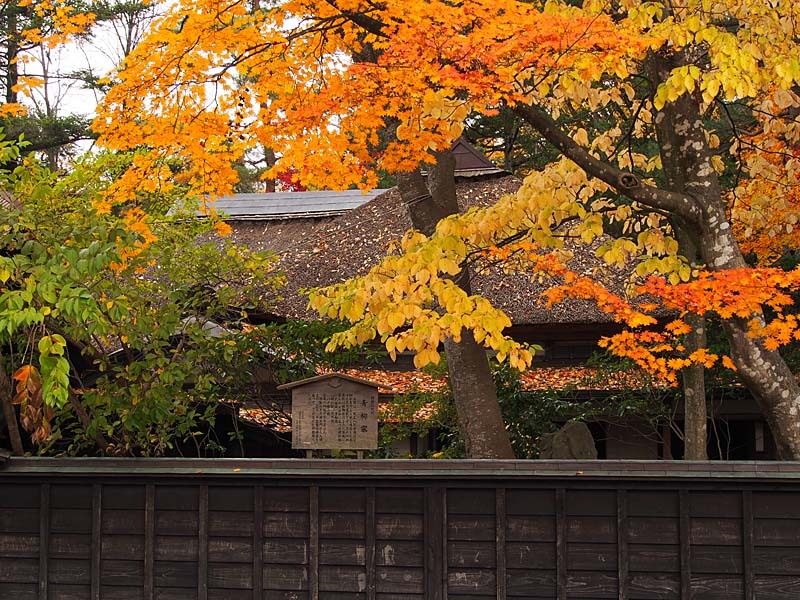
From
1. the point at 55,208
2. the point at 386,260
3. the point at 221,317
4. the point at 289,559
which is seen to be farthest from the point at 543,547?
the point at 55,208

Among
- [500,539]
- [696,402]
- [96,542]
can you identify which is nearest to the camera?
[500,539]

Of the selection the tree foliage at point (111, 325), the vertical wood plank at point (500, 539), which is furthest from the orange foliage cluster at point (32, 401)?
the vertical wood plank at point (500, 539)

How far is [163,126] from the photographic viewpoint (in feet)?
22.3

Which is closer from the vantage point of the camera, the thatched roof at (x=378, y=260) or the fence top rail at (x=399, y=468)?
the fence top rail at (x=399, y=468)

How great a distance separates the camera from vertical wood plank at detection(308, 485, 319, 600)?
582 cm

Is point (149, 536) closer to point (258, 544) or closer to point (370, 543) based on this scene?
point (258, 544)

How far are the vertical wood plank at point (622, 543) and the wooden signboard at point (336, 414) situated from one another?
2.16m

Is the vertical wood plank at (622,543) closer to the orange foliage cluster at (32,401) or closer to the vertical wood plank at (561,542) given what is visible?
the vertical wood plank at (561,542)

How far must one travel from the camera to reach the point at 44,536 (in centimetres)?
606

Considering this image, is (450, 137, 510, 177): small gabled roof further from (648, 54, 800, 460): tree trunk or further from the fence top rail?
the fence top rail

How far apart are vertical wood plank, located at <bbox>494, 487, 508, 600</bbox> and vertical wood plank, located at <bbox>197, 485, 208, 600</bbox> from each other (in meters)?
1.97

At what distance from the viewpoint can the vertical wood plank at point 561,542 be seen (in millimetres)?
5598

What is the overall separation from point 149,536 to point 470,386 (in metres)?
3.11

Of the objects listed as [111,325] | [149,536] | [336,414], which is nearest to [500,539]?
[336,414]
